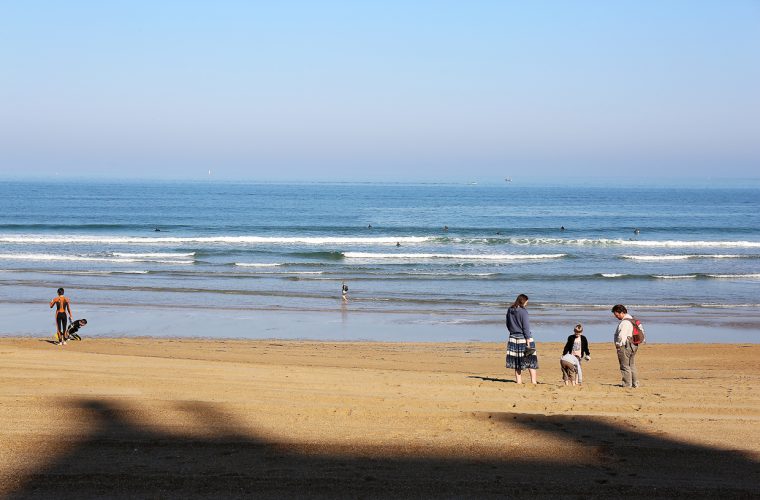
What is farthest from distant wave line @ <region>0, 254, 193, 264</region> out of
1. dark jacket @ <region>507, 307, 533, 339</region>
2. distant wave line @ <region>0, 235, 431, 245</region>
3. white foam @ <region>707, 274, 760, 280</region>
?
dark jacket @ <region>507, 307, 533, 339</region>

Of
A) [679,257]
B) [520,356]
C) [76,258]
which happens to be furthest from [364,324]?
[679,257]

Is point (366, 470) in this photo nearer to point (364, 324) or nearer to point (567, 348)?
point (567, 348)

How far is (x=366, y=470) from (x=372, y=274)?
2770 cm

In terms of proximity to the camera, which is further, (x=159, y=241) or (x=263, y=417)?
(x=159, y=241)

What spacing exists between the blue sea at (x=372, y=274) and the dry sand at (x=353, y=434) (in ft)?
29.6

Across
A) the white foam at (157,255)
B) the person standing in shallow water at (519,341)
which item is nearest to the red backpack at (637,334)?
the person standing in shallow water at (519,341)

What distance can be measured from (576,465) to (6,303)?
73.9 feet

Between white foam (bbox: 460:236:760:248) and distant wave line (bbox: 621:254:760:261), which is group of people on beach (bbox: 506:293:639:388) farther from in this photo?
white foam (bbox: 460:236:760:248)

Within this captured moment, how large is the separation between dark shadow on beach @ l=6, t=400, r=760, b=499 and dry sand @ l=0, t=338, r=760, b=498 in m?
0.02

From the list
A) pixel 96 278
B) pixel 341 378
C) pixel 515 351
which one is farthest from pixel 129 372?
pixel 96 278

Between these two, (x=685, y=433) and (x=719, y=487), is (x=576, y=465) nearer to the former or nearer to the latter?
(x=719, y=487)

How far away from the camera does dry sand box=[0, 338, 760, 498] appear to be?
23.8 ft

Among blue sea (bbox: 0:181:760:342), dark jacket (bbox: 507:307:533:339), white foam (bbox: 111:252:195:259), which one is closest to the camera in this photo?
dark jacket (bbox: 507:307:533:339)

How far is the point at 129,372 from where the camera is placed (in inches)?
494
